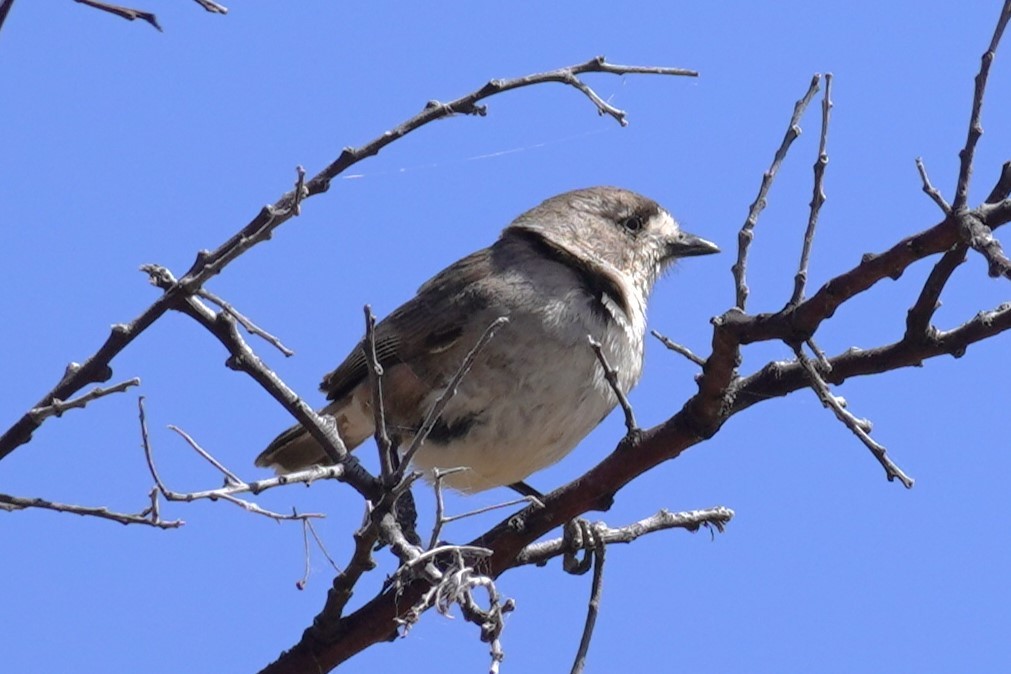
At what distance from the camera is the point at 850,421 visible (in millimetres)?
3037

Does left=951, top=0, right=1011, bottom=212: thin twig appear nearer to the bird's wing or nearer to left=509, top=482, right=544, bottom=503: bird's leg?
the bird's wing

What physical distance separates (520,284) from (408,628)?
2612mm

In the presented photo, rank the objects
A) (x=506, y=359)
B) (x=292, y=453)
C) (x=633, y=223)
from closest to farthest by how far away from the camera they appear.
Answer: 1. (x=506, y=359)
2. (x=292, y=453)
3. (x=633, y=223)

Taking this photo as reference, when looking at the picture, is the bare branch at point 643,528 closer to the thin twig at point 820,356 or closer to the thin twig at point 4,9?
the thin twig at point 820,356

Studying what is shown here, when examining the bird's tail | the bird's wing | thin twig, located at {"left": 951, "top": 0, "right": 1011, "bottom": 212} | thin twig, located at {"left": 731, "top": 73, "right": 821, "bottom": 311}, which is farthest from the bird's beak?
thin twig, located at {"left": 951, "top": 0, "right": 1011, "bottom": 212}

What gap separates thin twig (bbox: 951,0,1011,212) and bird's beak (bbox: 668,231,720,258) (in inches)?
136

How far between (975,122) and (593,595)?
1.90 meters

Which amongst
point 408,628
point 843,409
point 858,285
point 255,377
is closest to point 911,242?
point 858,285

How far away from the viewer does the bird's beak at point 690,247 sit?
6383mm

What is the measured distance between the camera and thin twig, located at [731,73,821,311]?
11.3 ft

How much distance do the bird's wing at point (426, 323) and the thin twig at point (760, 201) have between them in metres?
2.11

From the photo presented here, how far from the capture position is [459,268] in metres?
5.84

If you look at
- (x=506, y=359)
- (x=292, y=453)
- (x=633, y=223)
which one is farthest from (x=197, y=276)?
(x=633, y=223)

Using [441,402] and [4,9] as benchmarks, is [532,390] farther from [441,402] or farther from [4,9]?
[4,9]
